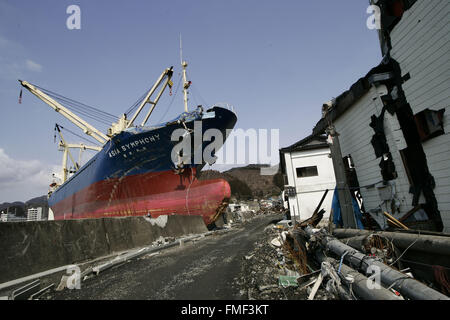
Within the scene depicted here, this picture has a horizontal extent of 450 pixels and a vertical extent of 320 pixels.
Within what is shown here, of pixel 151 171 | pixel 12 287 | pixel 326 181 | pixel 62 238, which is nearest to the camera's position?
pixel 12 287

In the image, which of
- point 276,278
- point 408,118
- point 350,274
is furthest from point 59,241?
point 408,118

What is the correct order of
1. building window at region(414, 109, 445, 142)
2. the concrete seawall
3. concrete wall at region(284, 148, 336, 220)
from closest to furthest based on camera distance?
1. the concrete seawall
2. building window at region(414, 109, 445, 142)
3. concrete wall at region(284, 148, 336, 220)

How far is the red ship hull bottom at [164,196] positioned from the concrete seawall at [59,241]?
8.02 metres

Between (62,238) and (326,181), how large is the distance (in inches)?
820

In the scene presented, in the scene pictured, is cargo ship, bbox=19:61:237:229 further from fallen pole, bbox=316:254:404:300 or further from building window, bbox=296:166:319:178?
fallen pole, bbox=316:254:404:300

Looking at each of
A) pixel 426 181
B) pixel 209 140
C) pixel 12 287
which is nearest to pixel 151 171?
pixel 209 140

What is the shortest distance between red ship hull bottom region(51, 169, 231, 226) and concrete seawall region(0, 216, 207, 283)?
8.02m

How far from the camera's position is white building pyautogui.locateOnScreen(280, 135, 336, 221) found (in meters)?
21.2

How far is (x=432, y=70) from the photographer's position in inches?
255

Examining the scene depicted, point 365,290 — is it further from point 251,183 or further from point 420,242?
point 251,183

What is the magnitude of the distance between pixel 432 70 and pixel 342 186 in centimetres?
606

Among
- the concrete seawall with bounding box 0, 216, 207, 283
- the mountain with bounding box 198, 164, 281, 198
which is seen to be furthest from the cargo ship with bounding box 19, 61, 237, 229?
the mountain with bounding box 198, 164, 281, 198
